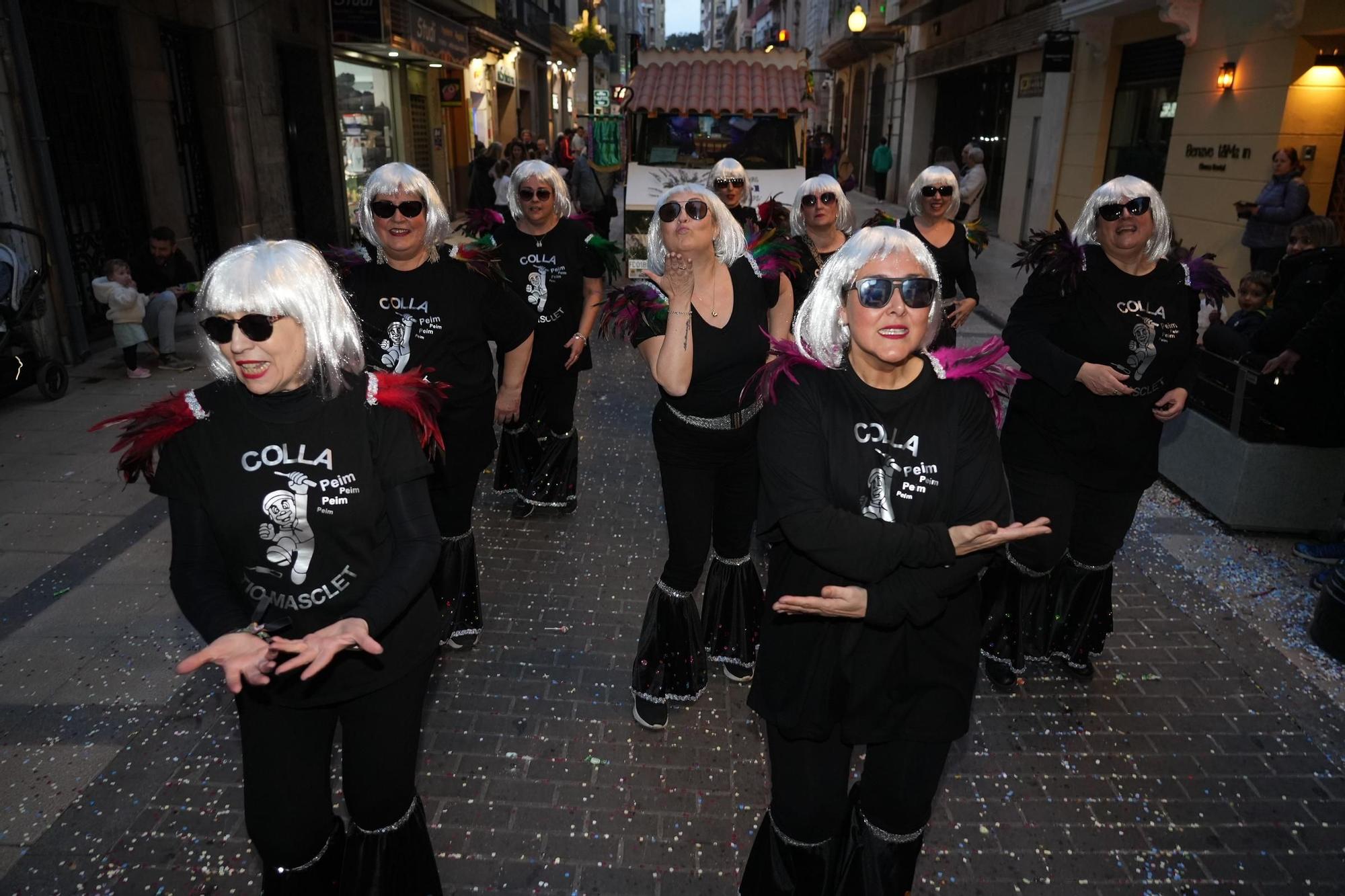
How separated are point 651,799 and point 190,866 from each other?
1.57 m

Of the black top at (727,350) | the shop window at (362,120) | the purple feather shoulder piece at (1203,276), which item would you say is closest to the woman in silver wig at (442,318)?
the black top at (727,350)

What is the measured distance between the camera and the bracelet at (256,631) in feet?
6.62

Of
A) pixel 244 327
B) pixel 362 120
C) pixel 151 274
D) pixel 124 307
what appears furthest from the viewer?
pixel 362 120

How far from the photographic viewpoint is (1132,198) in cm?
350

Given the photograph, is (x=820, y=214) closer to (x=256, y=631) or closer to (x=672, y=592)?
(x=672, y=592)

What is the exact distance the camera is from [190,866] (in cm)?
294

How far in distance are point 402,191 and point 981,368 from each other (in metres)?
2.47

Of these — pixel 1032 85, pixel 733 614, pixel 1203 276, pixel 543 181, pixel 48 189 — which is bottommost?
pixel 733 614

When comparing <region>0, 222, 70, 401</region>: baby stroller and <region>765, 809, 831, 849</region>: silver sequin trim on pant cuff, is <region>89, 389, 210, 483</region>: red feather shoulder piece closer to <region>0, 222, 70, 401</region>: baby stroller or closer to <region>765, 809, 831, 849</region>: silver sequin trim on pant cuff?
<region>765, 809, 831, 849</region>: silver sequin trim on pant cuff

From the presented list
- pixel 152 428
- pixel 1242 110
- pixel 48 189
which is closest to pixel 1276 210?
pixel 1242 110

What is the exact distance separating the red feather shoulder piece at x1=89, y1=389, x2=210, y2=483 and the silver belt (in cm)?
175

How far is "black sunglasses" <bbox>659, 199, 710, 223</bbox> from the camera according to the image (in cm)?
335

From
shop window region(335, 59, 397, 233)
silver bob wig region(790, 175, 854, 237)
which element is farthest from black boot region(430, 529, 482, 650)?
shop window region(335, 59, 397, 233)

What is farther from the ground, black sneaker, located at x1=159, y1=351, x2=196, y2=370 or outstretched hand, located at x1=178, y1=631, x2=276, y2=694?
outstretched hand, located at x1=178, y1=631, x2=276, y2=694
